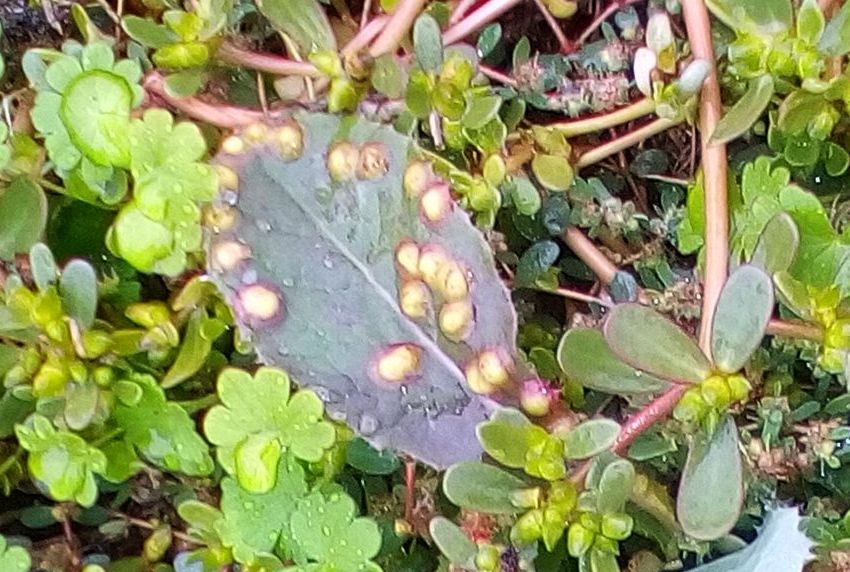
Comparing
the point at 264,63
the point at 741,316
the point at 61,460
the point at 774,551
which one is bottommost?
the point at 774,551

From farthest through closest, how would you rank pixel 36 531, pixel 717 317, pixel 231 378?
pixel 36 531
pixel 231 378
pixel 717 317

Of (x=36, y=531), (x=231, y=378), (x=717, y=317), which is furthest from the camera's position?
(x=36, y=531)

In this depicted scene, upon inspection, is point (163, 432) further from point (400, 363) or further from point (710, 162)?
point (710, 162)

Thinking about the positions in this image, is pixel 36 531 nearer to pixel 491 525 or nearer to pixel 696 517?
pixel 491 525

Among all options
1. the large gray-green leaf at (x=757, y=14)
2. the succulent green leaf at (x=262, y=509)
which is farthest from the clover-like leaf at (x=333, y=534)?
the large gray-green leaf at (x=757, y=14)

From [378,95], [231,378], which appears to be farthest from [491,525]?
[378,95]

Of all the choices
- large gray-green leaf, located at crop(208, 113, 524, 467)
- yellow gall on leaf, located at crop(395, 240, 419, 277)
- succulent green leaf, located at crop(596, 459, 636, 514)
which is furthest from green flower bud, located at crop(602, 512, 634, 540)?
yellow gall on leaf, located at crop(395, 240, 419, 277)

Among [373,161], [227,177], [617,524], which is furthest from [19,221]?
[617,524]
